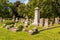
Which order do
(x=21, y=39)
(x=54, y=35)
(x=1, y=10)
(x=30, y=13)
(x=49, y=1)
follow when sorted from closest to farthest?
(x=21, y=39) → (x=54, y=35) → (x=49, y=1) → (x=30, y=13) → (x=1, y=10)

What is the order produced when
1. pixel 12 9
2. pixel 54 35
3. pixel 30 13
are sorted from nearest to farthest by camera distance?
pixel 54 35
pixel 30 13
pixel 12 9

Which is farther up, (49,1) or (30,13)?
(49,1)

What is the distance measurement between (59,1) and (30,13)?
8635 mm

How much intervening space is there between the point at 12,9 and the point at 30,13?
24.0 metres

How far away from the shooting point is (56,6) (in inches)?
1567

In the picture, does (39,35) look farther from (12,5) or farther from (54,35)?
(12,5)

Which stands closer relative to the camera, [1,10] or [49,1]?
[49,1]

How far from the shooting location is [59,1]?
39844mm

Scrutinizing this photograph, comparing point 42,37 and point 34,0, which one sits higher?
point 34,0

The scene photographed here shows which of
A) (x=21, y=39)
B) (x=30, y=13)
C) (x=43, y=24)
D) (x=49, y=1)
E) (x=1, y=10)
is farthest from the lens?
(x=1, y=10)

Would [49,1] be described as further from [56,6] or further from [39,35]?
[39,35]

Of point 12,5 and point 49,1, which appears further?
point 12,5

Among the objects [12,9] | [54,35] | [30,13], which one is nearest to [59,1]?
[30,13]

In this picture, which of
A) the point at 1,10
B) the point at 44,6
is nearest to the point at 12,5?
the point at 1,10
